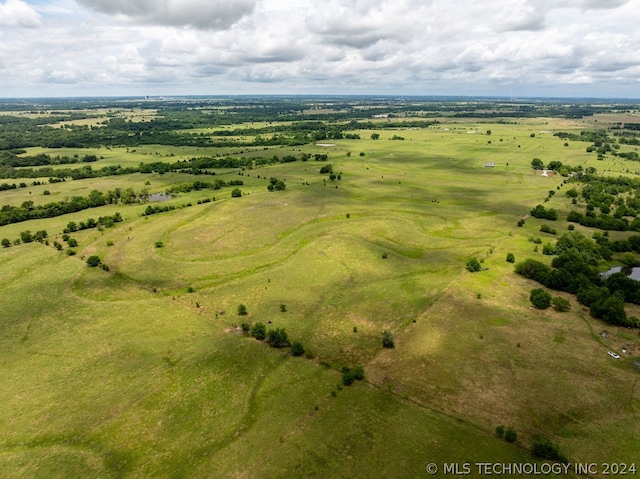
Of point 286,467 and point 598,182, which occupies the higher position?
point 598,182

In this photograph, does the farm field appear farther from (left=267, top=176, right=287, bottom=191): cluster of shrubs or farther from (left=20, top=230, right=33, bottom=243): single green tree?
(left=267, top=176, right=287, bottom=191): cluster of shrubs

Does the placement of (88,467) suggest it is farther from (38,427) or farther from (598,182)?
(598,182)

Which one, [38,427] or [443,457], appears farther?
[38,427]

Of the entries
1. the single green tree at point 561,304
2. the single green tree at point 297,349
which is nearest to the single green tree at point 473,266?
the single green tree at point 561,304

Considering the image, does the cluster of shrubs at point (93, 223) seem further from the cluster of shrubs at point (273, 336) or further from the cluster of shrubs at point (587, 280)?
the cluster of shrubs at point (587, 280)

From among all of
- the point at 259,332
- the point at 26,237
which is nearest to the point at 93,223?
the point at 26,237

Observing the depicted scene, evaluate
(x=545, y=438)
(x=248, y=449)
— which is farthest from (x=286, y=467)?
(x=545, y=438)

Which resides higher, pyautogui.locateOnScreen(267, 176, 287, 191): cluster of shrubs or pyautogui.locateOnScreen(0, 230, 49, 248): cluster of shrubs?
pyautogui.locateOnScreen(267, 176, 287, 191): cluster of shrubs

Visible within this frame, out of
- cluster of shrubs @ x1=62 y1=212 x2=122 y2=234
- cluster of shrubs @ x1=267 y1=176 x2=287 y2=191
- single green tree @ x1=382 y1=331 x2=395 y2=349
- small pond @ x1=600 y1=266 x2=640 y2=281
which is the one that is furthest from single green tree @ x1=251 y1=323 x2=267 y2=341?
cluster of shrubs @ x1=267 y1=176 x2=287 y2=191
